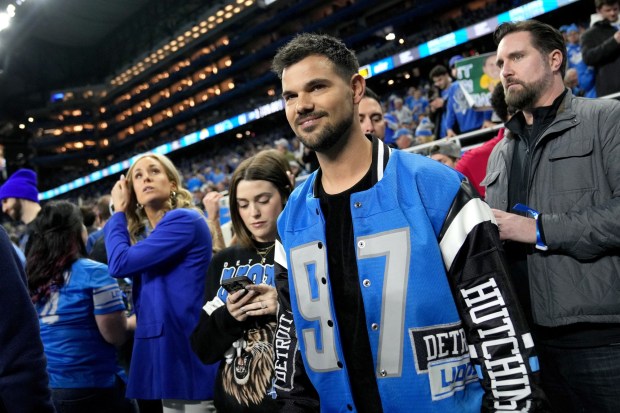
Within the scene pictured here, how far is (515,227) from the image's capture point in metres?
1.75

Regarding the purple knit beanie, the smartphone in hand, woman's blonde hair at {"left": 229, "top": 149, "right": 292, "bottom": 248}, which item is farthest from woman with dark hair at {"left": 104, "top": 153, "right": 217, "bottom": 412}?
the purple knit beanie

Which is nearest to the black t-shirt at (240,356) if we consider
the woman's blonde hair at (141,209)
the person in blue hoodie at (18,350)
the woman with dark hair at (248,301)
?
the woman with dark hair at (248,301)

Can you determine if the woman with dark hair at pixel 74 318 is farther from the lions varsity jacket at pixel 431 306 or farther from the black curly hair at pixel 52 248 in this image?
the lions varsity jacket at pixel 431 306

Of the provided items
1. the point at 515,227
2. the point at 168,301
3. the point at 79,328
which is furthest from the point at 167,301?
the point at 515,227

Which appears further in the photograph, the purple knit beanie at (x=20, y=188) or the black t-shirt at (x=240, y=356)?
the purple knit beanie at (x=20, y=188)

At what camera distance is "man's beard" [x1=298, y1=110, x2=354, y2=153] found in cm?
155

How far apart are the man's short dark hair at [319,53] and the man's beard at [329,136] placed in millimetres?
171

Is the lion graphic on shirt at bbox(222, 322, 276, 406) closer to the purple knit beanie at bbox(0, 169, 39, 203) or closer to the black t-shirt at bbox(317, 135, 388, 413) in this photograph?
the black t-shirt at bbox(317, 135, 388, 413)

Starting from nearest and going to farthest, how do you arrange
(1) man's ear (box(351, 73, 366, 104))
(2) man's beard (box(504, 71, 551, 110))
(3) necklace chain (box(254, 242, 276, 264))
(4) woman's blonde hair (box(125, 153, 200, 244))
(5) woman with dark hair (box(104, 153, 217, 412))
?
(1) man's ear (box(351, 73, 366, 104)), (2) man's beard (box(504, 71, 551, 110)), (3) necklace chain (box(254, 242, 276, 264)), (5) woman with dark hair (box(104, 153, 217, 412)), (4) woman's blonde hair (box(125, 153, 200, 244))

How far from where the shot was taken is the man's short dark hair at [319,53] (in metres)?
1.60

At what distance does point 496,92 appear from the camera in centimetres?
316

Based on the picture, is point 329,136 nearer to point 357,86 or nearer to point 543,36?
point 357,86

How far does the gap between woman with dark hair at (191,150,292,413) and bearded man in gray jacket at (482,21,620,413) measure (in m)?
0.97

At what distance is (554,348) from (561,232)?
1.51 ft
